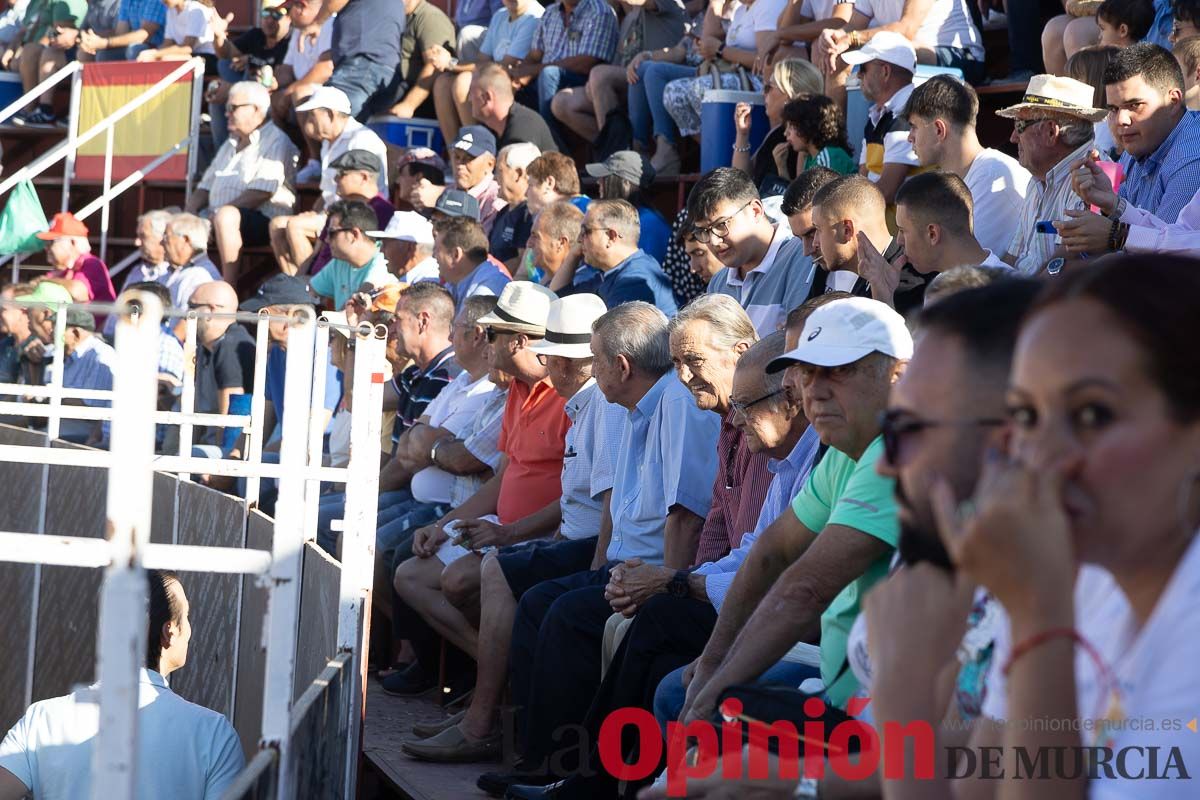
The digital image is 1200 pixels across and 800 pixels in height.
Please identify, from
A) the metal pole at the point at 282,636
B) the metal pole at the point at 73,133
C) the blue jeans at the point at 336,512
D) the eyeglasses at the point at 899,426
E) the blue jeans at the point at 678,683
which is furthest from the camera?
the metal pole at the point at 73,133

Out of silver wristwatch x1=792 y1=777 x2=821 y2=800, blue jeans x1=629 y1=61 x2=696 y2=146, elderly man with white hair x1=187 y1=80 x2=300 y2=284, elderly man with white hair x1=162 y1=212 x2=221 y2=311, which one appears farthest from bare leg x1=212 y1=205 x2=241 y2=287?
silver wristwatch x1=792 y1=777 x2=821 y2=800

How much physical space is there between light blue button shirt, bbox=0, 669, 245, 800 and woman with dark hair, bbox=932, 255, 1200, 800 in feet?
9.08

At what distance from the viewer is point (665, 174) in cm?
912

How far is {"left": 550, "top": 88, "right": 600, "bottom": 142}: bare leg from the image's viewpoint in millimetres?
9984

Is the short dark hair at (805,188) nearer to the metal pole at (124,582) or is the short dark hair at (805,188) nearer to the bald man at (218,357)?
the metal pole at (124,582)

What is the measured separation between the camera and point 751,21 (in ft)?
27.6

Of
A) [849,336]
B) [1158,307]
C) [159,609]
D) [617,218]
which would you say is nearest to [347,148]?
[617,218]

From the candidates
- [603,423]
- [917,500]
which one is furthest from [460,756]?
[917,500]

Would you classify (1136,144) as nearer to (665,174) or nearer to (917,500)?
(917,500)

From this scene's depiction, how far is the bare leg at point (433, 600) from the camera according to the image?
19.2 ft

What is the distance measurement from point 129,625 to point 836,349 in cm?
165

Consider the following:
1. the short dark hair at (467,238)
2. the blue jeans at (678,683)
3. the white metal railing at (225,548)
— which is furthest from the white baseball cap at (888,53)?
the blue jeans at (678,683)

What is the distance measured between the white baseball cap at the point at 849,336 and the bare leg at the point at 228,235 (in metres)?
8.40

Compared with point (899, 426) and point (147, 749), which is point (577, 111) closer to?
point (147, 749)
